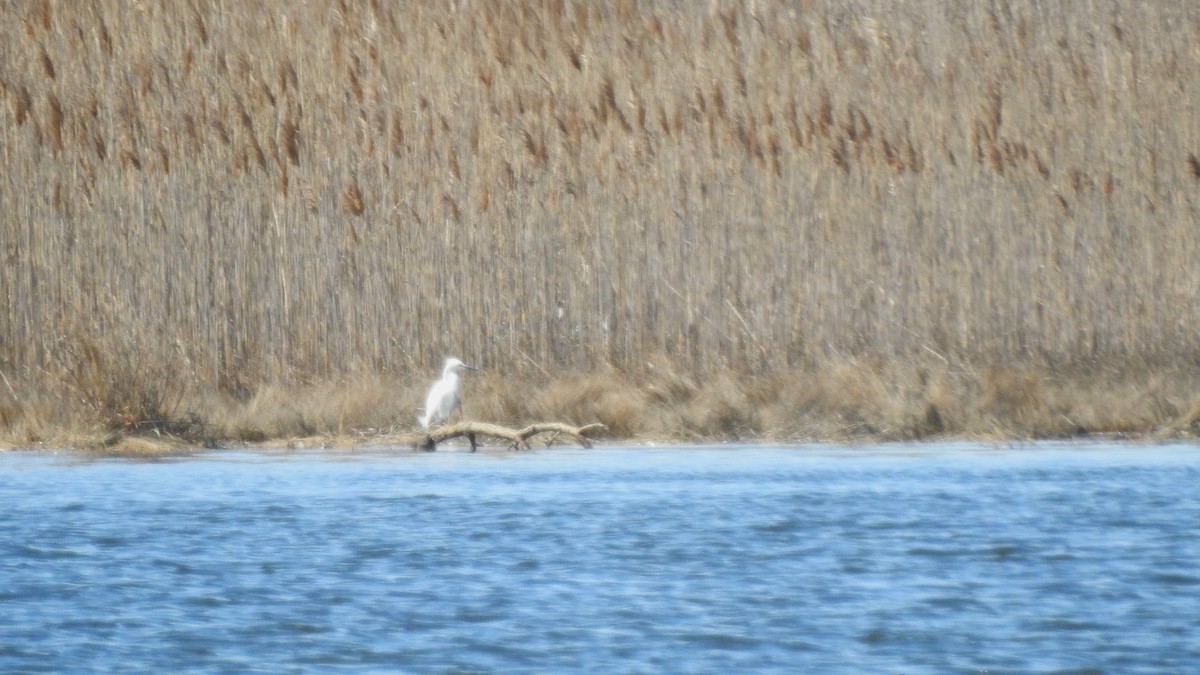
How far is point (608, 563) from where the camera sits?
7.53 m

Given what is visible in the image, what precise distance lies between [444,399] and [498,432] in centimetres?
41

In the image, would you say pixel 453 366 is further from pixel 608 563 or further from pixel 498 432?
pixel 608 563

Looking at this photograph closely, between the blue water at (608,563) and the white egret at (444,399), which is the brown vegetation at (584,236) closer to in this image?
the white egret at (444,399)

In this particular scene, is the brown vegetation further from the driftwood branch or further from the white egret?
the driftwood branch

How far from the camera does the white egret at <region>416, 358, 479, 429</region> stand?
38.2 ft

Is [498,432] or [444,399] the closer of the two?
[498,432]

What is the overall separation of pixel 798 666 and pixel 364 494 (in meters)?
4.31

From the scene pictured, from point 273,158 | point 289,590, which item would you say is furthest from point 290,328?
point 289,590

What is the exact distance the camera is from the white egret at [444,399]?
11.6 m

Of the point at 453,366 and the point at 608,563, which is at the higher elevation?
the point at 453,366

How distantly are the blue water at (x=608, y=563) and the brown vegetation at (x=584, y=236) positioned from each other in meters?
1.03

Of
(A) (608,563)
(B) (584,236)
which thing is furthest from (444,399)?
(A) (608,563)

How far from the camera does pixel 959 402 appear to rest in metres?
12.1

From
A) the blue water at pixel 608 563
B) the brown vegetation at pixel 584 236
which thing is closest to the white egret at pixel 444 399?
the brown vegetation at pixel 584 236
